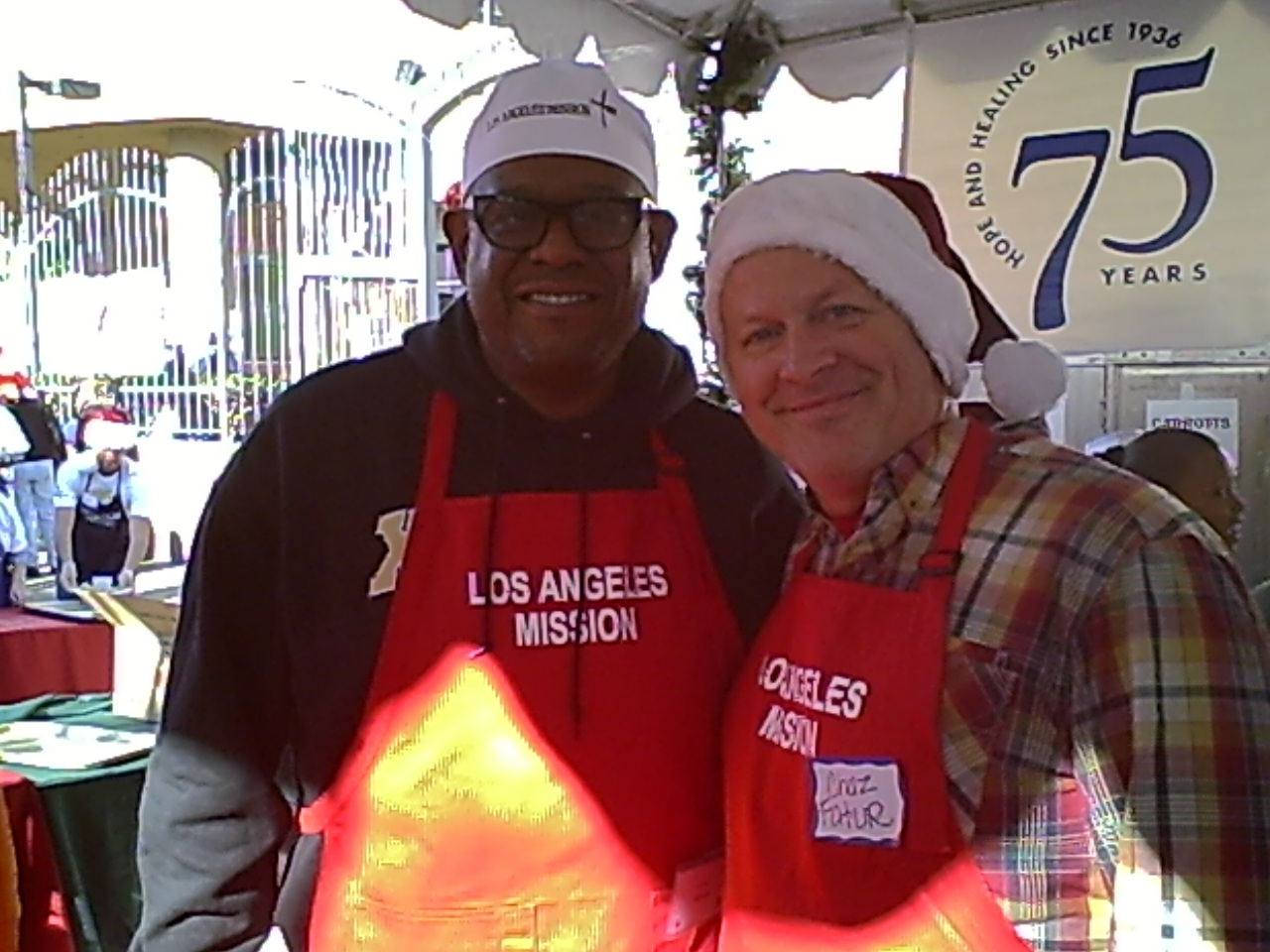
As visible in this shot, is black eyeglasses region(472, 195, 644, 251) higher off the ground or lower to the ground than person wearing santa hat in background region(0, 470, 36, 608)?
higher

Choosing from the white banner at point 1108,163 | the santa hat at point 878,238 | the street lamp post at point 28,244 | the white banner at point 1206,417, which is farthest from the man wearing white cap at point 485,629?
the street lamp post at point 28,244

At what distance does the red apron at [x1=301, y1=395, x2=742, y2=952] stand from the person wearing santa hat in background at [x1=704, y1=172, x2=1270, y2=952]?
114mm

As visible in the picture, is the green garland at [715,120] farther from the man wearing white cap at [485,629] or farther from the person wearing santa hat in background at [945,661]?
the person wearing santa hat in background at [945,661]

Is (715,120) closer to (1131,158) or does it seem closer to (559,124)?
(1131,158)

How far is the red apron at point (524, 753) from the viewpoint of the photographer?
57.5 inches

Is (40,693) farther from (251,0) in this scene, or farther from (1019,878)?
(251,0)

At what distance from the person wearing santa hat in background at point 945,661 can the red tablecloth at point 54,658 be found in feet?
8.89

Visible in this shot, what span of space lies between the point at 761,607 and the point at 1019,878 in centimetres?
50

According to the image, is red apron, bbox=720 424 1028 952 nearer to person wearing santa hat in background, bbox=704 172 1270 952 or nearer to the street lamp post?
person wearing santa hat in background, bbox=704 172 1270 952

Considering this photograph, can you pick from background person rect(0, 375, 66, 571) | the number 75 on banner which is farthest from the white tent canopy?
background person rect(0, 375, 66, 571)

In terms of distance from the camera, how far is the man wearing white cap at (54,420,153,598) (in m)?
7.92

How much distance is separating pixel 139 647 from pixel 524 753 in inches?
63.1

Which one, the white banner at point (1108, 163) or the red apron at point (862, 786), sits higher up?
the white banner at point (1108, 163)

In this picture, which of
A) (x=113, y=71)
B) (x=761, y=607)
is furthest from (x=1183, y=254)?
(x=113, y=71)
